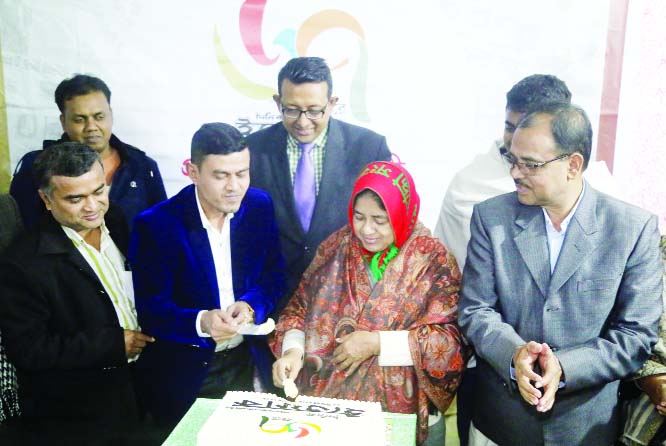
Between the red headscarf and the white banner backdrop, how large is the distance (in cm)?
15

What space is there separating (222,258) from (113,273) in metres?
0.40

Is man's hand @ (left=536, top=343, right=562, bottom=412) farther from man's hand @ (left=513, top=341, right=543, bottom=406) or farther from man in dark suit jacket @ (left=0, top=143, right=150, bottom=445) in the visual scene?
man in dark suit jacket @ (left=0, top=143, right=150, bottom=445)

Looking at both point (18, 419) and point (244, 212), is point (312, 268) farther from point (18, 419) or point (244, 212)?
point (18, 419)

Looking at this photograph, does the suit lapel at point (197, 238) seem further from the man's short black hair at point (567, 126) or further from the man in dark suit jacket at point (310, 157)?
the man's short black hair at point (567, 126)

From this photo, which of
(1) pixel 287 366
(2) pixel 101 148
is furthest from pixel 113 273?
(1) pixel 287 366

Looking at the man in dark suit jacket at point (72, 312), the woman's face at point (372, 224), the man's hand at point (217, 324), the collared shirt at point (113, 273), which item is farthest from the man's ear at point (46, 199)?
the woman's face at point (372, 224)

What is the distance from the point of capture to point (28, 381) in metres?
2.09

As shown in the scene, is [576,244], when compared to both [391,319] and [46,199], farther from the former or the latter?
[46,199]

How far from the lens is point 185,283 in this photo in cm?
A: 209

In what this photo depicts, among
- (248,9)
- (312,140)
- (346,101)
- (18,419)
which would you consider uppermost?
(248,9)

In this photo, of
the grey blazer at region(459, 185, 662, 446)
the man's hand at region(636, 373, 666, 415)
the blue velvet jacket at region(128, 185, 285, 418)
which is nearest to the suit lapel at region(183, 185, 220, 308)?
the blue velvet jacket at region(128, 185, 285, 418)

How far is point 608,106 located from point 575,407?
3.49ft

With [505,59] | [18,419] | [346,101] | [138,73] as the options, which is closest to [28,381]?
[18,419]

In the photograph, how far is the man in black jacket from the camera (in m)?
2.12
